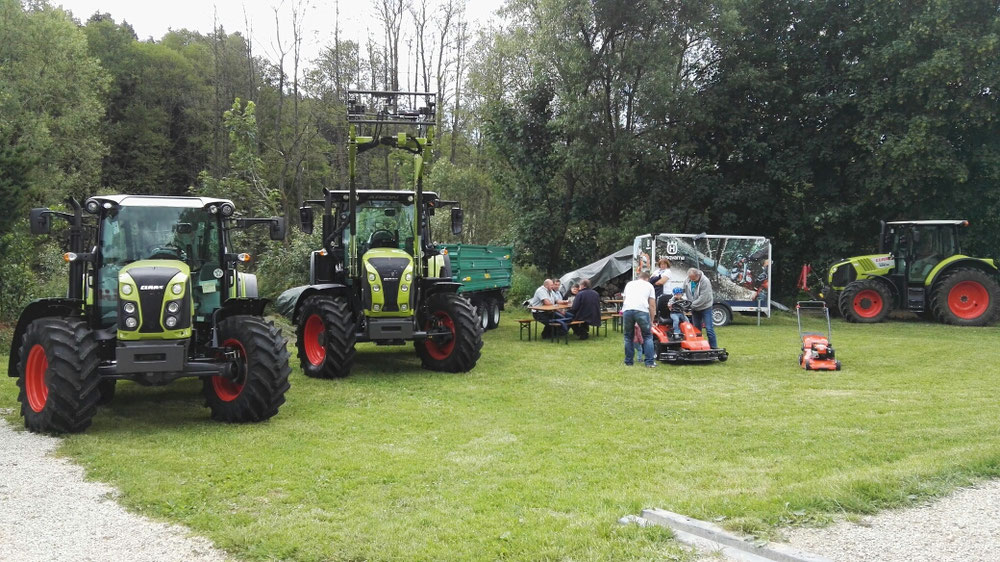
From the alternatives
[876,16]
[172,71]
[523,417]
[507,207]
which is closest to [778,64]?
[876,16]

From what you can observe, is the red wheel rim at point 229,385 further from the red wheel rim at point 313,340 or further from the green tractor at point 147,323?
the red wheel rim at point 313,340

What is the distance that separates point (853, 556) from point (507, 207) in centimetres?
2076

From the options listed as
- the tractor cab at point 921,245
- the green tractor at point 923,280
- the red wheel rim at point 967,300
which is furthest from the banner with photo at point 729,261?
the red wheel rim at point 967,300

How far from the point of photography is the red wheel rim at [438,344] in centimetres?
1048

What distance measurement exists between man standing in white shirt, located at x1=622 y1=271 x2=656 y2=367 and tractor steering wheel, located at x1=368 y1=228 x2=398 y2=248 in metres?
3.50

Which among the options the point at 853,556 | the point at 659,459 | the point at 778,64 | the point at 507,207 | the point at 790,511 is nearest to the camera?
the point at 853,556

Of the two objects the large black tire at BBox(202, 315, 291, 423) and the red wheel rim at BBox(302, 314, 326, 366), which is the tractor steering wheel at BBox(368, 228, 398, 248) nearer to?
the red wheel rim at BBox(302, 314, 326, 366)

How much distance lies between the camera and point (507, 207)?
79.3ft

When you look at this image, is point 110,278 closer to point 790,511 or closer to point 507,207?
point 790,511

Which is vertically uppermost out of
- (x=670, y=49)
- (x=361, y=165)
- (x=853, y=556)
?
(x=670, y=49)

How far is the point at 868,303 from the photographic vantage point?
714 inches

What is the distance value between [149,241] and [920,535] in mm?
7050

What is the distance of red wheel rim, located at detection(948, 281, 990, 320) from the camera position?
57.4 feet

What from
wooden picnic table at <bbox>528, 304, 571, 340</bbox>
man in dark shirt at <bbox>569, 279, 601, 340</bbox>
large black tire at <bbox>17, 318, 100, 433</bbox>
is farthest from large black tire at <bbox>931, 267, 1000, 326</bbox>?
large black tire at <bbox>17, 318, 100, 433</bbox>
